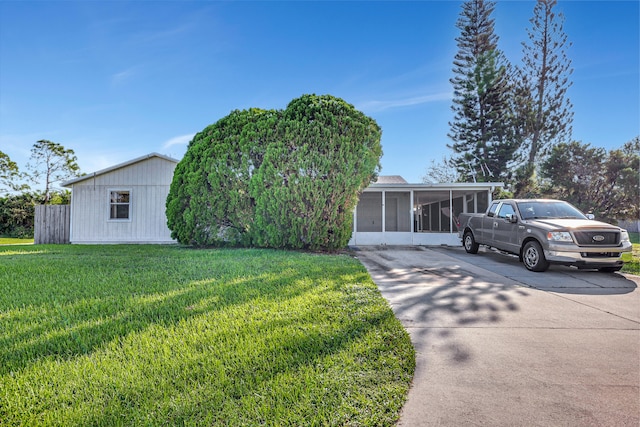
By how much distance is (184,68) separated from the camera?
36.7 feet

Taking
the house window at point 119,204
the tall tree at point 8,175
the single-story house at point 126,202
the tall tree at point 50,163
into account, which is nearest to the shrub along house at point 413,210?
the single-story house at point 126,202

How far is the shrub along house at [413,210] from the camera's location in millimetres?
12047

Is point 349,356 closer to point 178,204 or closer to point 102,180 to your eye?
point 178,204

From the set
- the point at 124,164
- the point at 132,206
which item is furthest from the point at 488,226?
the point at 124,164

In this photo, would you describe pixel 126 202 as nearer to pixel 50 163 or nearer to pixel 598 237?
pixel 598 237

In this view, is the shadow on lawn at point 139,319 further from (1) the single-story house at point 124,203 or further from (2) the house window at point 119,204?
(2) the house window at point 119,204

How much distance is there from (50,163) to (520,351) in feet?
108

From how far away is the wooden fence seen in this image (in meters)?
13.3

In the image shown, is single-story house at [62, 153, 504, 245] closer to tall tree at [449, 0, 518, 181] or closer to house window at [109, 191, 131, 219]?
house window at [109, 191, 131, 219]

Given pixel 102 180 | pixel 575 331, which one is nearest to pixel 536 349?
pixel 575 331

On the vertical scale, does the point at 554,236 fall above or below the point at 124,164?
below

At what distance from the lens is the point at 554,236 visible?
6.35 meters

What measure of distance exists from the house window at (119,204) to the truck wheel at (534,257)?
1359 cm

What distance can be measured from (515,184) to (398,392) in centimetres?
2374
